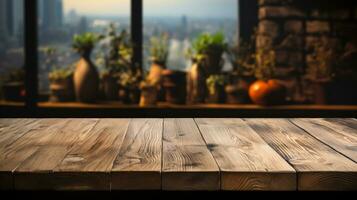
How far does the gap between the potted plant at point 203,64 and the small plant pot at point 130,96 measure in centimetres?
38

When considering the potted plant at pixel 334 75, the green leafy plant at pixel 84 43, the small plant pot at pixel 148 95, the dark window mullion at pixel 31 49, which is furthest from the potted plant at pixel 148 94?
the potted plant at pixel 334 75

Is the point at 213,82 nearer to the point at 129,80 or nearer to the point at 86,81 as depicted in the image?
the point at 129,80

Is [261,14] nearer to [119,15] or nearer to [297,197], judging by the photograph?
[119,15]

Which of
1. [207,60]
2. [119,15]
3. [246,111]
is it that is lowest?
[246,111]

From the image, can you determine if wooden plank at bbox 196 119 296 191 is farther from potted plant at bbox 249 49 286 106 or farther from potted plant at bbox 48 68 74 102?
potted plant at bbox 48 68 74 102

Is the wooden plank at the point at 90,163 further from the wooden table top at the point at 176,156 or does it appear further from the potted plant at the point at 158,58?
the potted plant at the point at 158,58

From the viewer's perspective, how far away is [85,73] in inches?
172

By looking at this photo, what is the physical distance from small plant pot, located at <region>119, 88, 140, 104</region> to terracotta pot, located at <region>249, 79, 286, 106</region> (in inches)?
32.3

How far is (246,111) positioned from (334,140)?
2587 millimetres

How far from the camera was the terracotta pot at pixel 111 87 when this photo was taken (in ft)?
14.5

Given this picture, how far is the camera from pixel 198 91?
4.39m

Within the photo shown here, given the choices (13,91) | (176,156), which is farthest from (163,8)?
(176,156)

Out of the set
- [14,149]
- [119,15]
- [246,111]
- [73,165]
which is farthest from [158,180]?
[119,15]

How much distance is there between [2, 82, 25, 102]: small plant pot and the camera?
436 cm
